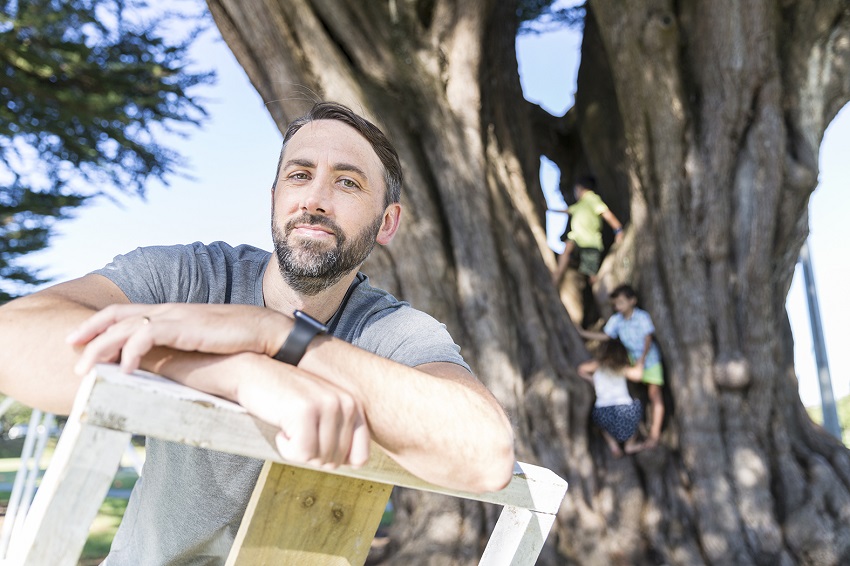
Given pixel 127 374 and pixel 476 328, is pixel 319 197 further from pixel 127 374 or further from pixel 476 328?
pixel 476 328

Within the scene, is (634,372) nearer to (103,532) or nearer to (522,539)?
(103,532)

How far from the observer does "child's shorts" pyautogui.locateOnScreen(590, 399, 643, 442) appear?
16.3 ft

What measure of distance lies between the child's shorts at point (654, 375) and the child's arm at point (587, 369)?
0.36m

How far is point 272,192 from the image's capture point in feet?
6.57

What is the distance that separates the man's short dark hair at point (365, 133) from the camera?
1.86 metres

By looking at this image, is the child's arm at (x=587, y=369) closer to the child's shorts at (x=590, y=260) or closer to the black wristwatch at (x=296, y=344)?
the child's shorts at (x=590, y=260)

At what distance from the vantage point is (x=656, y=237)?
17.1 feet

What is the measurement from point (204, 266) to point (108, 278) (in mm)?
252

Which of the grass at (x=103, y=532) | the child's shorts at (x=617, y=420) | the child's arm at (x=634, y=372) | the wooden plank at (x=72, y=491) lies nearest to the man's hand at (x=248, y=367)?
the wooden plank at (x=72, y=491)

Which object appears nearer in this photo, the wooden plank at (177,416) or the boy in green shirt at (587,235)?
the wooden plank at (177,416)

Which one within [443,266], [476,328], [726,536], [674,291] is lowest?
[726,536]

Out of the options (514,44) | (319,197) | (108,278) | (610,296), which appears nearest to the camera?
(108,278)

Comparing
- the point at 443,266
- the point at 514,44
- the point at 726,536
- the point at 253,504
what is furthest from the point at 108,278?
the point at 514,44

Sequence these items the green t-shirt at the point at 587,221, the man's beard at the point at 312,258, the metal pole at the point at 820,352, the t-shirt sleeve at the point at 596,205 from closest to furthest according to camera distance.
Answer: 1. the man's beard at the point at 312,258
2. the green t-shirt at the point at 587,221
3. the t-shirt sleeve at the point at 596,205
4. the metal pole at the point at 820,352
